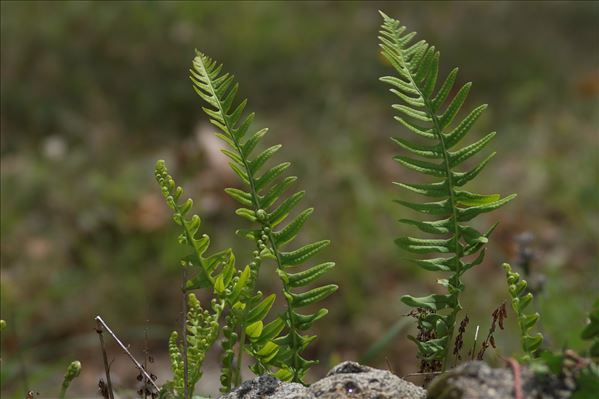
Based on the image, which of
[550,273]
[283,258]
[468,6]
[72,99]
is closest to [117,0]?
[72,99]

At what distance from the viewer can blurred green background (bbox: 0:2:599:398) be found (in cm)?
455

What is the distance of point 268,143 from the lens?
5648 mm

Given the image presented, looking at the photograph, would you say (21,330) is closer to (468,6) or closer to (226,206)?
(226,206)

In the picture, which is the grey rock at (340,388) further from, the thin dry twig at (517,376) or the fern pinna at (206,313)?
the thin dry twig at (517,376)

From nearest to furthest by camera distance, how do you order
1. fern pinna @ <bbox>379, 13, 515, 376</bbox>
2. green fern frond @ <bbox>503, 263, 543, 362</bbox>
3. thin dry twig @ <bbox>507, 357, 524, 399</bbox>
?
thin dry twig @ <bbox>507, 357, 524, 399</bbox>
green fern frond @ <bbox>503, 263, 543, 362</bbox>
fern pinna @ <bbox>379, 13, 515, 376</bbox>

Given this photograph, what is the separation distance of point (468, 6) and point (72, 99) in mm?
3453

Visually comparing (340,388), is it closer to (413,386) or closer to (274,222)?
(413,386)

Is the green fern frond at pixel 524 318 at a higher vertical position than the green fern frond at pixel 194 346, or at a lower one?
higher

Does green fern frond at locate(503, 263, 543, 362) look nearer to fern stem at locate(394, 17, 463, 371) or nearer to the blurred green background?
fern stem at locate(394, 17, 463, 371)

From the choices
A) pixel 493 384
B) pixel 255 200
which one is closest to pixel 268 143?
pixel 255 200

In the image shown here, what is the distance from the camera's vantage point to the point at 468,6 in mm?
7488

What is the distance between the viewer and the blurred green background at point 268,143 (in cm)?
455

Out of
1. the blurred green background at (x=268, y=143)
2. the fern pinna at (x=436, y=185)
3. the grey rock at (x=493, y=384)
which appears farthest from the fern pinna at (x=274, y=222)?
the blurred green background at (x=268, y=143)

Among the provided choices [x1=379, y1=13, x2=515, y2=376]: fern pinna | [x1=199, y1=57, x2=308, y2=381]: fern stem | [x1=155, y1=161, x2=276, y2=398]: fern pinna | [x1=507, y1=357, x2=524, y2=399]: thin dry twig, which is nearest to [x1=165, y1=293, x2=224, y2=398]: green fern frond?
[x1=155, y1=161, x2=276, y2=398]: fern pinna
